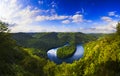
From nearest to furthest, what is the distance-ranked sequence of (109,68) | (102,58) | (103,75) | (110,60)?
(103,75) → (109,68) → (110,60) → (102,58)

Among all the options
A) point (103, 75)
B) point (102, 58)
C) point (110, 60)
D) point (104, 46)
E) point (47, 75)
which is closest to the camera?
point (103, 75)

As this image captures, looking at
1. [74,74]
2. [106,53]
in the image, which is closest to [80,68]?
[74,74]

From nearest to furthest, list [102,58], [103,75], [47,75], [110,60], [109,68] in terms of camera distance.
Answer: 1. [103,75]
2. [109,68]
3. [110,60]
4. [102,58]
5. [47,75]

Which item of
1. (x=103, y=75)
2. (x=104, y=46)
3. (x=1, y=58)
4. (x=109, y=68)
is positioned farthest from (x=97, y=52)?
(x=1, y=58)

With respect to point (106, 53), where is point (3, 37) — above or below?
above

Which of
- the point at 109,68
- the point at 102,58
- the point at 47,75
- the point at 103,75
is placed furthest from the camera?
the point at 47,75

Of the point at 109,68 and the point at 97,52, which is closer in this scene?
the point at 109,68

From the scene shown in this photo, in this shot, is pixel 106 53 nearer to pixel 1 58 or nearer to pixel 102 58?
pixel 102 58

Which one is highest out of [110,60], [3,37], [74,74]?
[3,37]

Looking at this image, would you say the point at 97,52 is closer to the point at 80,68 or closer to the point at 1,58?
the point at 80,68
